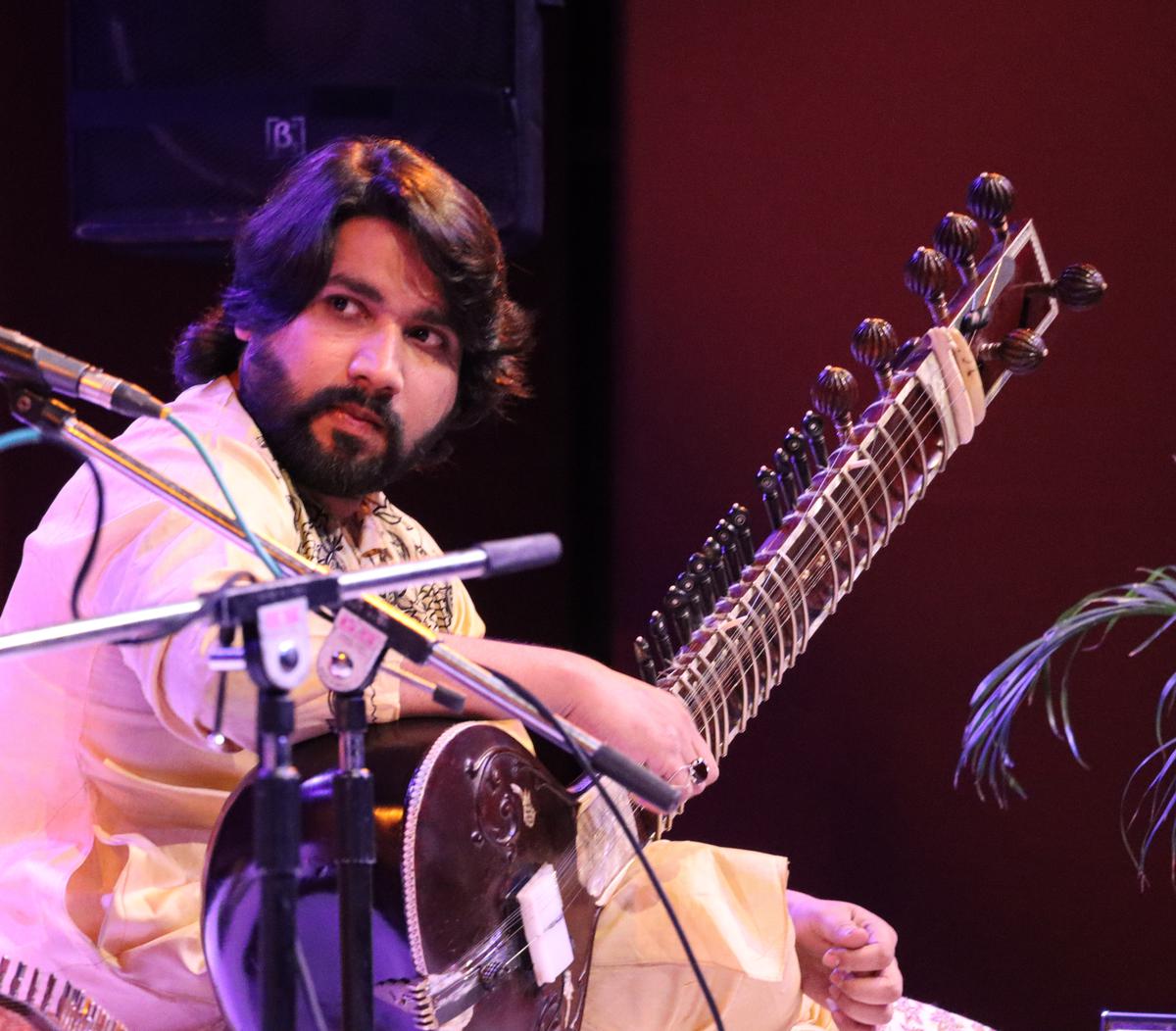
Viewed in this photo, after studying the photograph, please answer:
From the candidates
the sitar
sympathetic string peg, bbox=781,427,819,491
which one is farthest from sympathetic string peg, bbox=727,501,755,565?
sympathetic string peg, bbox=781,427,819,491

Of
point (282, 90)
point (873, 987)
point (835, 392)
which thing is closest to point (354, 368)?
point (835, 392)

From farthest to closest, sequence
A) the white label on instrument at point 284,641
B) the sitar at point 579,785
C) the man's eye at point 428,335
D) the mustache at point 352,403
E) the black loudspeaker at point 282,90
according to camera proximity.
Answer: the black loudspeaker at point 282,90 < the man's eye at point 428,335 < the mustache at point 352,403 < the sitar at point 579,785 < the white label on instrument at point 284,641

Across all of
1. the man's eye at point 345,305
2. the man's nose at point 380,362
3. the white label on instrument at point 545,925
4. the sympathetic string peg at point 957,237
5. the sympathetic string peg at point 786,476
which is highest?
the sympathetic string peg at point 957,237

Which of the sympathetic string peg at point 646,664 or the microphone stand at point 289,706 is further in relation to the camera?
the sympathetic string peg at point 646,664

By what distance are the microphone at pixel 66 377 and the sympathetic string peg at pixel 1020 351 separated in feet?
4.79

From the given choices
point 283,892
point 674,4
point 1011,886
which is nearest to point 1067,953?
point 1011,886

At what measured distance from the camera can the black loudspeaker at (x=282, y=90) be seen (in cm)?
300

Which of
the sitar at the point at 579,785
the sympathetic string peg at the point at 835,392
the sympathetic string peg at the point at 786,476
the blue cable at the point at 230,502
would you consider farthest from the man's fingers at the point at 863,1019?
the blue cable at the point at 230,502

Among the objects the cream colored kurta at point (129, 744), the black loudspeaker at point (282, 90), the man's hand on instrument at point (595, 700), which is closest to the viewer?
the cream colored kurta at point (129, 744)

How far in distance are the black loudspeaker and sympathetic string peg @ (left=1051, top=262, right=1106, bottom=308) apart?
1093 mm

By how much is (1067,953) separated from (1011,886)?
0.17m

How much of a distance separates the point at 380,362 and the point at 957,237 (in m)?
0.87

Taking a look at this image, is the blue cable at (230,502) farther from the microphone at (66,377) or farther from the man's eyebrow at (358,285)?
the man's eyebrow at (358,285)

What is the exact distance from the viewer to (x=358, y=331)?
225cm
